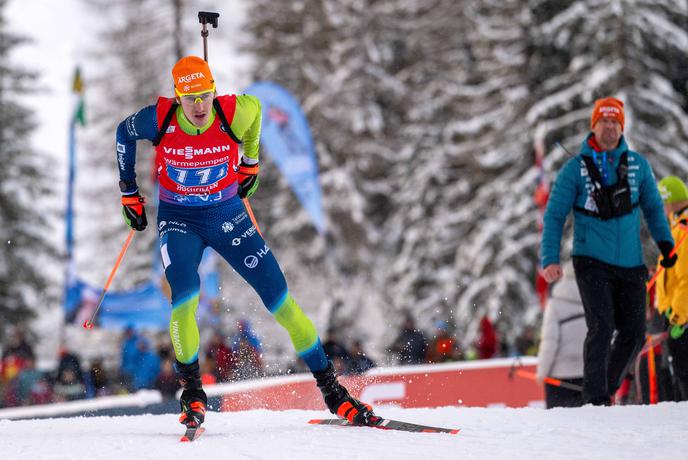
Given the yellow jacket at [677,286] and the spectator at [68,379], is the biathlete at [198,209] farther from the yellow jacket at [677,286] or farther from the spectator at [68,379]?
the spectator at [68,379]

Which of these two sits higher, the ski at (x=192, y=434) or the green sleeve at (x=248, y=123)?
the green sleeve at (x=248, y=123)

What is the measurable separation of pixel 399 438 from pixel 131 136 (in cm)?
224

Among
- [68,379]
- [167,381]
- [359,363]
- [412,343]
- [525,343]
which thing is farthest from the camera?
[525,343]

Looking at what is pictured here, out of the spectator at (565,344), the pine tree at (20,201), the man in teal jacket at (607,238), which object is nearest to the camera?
the man in teal jacket at (607,238)

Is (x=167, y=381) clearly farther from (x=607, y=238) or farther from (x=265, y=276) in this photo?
(x=607, y=238)

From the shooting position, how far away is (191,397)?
5.27 meters

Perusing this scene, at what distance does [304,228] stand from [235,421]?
2353 centimetres

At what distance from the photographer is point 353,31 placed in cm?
2981

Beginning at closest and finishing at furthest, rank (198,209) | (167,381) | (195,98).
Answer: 1. (195,98)
2. (198,209)
3. (167,381)

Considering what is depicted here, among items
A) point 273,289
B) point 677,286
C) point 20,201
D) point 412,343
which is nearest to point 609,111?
point 677,286

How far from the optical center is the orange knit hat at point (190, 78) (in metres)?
5.28

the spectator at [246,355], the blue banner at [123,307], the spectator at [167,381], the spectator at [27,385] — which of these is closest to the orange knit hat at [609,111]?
the spectator at [246,355]

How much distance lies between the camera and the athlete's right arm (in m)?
5.36

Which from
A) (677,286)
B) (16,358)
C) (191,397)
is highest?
(677,286)
